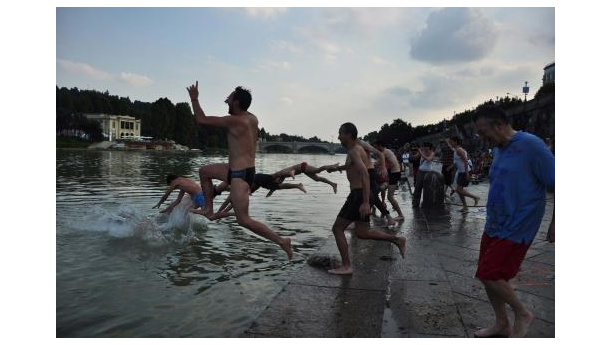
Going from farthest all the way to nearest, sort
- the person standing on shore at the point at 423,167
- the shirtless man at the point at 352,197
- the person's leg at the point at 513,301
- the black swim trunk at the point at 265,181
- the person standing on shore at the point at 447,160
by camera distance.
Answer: the person standing on shore at the point at 447,160
the person standing on shore at the point at 423,167
the black swim trunk at the point at 265,181
the shirtless man at the point at 352,197
the person's leg at the point at 513,301

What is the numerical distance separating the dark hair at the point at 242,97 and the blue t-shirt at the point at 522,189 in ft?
9.80

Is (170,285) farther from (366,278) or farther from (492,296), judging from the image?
(492,296)

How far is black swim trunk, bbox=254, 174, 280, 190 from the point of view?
8461 millimetres

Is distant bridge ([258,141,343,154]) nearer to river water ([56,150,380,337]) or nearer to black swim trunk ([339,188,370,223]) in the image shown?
river water ([56,150,380,337])

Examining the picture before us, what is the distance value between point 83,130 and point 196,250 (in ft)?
373

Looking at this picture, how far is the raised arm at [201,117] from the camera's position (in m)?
5.36

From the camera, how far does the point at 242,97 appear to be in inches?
222

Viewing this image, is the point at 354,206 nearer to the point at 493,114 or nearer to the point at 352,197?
the point at 352,197

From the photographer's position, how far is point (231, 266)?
22.7 ft

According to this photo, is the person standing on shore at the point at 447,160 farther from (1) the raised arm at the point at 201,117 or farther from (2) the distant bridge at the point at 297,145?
(2) the distant bridge at the point at 297,145

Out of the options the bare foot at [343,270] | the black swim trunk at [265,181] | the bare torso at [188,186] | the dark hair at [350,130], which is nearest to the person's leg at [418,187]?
the black swim trunk at [265,181]

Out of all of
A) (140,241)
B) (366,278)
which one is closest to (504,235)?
(366,278)

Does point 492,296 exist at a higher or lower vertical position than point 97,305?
higher

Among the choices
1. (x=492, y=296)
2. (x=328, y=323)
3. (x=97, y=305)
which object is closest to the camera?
(x=492, y=296)
